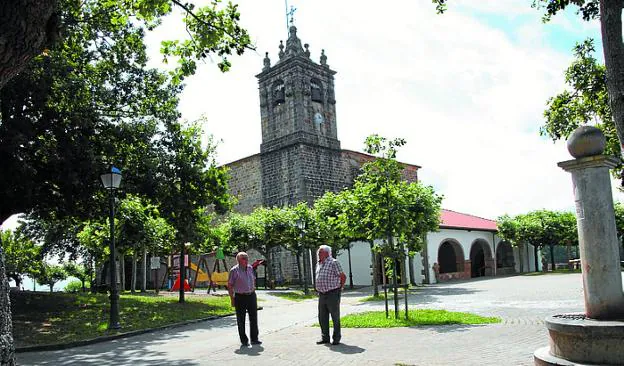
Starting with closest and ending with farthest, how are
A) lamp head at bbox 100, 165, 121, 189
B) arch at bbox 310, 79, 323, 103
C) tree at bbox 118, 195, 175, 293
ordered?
lamp head at bbox 100, 165, 121, 189 → tree at bbox 118, 195, 175, 293 → arch at bbox 310, 79, 323, 103

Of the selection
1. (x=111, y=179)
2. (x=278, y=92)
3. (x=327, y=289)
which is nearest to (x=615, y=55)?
(x=327, y=289)

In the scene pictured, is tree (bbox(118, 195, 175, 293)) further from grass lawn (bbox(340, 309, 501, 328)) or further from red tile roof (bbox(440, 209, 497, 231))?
red tile roof (bbox(440, 209, 497, 231))

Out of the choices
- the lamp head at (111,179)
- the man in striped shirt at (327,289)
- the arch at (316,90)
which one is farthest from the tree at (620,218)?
the lamp head at (111,179)

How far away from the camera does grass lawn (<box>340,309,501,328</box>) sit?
1063 cm

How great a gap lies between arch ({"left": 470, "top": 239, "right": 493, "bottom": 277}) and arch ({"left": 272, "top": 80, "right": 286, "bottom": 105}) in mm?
17468

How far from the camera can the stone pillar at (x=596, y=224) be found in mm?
5969

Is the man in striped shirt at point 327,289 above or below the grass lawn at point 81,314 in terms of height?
above

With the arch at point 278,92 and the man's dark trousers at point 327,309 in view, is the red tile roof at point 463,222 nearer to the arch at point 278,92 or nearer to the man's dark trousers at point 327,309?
the arch at point 278,92

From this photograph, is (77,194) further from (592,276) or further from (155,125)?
(592,276)

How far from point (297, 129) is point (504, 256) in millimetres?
20154

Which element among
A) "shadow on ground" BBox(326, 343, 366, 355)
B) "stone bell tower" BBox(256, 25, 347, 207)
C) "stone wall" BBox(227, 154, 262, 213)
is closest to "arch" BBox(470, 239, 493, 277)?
"stone bell tower" BBox(256, 25, 347, 207)

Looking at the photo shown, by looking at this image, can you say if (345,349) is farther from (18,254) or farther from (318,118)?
(318,118)

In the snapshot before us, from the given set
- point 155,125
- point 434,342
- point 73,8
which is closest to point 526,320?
point 434,342

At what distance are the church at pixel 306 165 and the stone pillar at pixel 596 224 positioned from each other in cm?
2697
